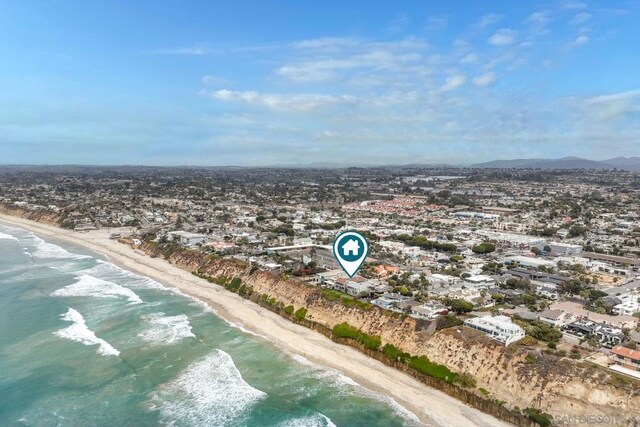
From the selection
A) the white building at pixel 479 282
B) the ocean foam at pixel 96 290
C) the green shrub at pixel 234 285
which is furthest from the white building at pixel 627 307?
the ocean foam at pixel 96 290

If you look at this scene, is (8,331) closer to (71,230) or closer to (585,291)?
(585,291)

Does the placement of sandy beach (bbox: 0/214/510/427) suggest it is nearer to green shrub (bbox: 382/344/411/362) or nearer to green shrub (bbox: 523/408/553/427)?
green shrub (bbox: 382/344/411/362)

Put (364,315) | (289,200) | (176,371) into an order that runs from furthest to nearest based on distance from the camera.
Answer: (289,200)
(364,315)
(176,371)

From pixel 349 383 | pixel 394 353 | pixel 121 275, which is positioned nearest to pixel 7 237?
pixel 121 275

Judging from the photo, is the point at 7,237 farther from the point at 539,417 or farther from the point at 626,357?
the point at 626,357

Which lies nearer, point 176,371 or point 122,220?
point 176,371

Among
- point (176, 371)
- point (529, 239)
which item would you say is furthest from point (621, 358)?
point (529, 239)
